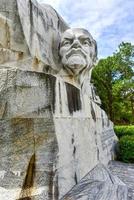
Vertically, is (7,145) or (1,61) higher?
(1,61)

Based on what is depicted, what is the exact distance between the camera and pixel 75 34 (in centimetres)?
402

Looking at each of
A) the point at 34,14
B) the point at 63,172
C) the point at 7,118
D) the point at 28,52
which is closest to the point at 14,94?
the point at 7,118

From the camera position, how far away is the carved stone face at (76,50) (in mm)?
3896

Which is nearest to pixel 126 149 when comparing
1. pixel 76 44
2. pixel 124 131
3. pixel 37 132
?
pixel 124 131

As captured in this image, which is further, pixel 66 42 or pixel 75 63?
pixel 66 42

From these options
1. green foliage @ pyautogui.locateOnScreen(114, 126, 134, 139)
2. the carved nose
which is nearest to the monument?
the carved nose

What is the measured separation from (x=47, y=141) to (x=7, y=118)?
396 millimetres

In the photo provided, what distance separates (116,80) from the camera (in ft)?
66.9

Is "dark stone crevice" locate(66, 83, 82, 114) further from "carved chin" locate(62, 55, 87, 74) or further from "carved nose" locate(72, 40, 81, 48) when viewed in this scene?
"carved nose" locate(72, 40, 81, 48)

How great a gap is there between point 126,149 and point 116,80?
572 inches

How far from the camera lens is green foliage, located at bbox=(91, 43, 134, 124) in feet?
65.0

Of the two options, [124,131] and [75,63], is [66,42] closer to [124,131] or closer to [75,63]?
[75,63]

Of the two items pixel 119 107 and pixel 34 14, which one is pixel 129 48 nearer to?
pixel 119 107

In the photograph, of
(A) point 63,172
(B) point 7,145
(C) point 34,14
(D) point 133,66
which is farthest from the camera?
(D) point 133,66
